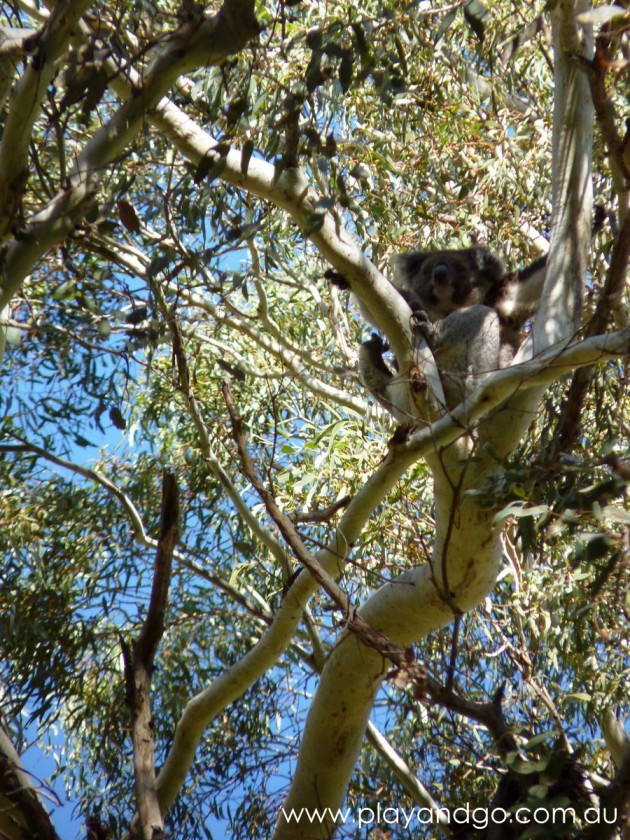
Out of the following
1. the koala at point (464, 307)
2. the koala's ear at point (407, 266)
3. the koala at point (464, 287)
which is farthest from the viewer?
the koala's ear at point (407, 266)

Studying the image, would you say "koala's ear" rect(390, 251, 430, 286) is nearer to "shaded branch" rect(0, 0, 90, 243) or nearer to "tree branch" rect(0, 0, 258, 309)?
"tree branch" rect(0, 0, 258, 309)

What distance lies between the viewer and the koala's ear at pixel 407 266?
442 centimetres

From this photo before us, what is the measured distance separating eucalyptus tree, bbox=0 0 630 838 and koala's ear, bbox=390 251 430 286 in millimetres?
290

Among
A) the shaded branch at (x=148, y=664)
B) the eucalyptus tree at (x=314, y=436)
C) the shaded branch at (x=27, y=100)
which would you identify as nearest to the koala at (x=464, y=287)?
the eucalyptus tree at (x=314, y=436)

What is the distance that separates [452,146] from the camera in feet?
16.2

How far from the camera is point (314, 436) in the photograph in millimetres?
4672

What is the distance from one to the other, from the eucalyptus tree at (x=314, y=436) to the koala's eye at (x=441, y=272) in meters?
0.41

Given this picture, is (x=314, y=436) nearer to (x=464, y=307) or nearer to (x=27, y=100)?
(x=464, y=307)

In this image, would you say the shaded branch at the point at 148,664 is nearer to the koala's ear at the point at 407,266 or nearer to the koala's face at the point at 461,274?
the koala's face at the point at 461,274

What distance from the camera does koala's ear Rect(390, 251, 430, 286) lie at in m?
4.42

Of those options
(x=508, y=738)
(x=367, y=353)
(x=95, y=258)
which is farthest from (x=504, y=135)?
(x=508, y=738)

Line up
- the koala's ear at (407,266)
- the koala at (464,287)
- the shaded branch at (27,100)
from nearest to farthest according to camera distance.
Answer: the shaded branch at (27,100)
the koala at (464,287)
the koala's ear at (407,266)

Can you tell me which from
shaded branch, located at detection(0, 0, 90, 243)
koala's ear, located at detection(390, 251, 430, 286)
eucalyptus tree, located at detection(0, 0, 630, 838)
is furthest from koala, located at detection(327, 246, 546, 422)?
shaded branch, located at detection(0, 0, 90, 243)

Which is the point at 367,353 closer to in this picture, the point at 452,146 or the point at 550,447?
the point at 550,447
